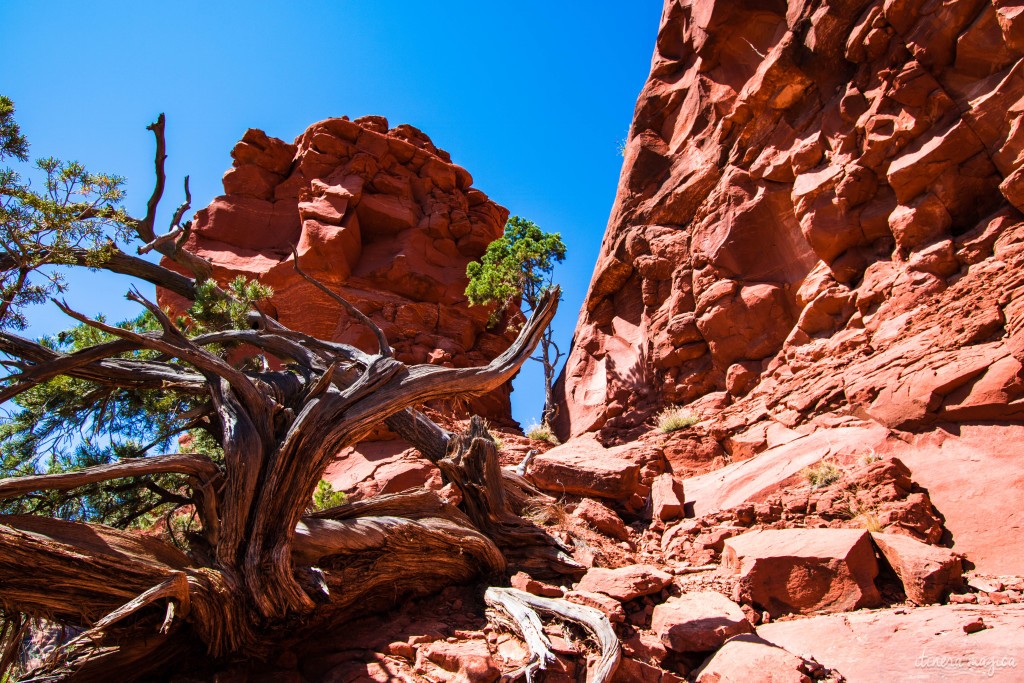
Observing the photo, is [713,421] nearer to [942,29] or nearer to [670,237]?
[670,237]

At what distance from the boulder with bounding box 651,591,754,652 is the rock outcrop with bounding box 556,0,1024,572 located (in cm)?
285

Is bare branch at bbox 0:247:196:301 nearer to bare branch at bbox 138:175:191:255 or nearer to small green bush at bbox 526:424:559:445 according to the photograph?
bare branch at bbox 138:175:191:255

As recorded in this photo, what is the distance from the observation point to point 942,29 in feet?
35.6

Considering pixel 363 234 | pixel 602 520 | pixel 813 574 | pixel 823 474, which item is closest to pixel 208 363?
pixel 602 520

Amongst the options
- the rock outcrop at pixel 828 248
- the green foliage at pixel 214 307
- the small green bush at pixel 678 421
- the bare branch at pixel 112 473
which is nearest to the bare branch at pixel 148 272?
the green foliage at pixel 214 307

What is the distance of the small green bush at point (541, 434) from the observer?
16.3 metres

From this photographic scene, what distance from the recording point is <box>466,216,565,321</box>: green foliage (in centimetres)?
2030

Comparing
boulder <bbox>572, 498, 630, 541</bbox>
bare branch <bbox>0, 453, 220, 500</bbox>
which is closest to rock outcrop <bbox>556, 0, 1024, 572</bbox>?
boulder <bbox>572, 498, 630, 541</bbox>

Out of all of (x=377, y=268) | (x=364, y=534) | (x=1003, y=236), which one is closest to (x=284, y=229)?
(x=377, y=268)

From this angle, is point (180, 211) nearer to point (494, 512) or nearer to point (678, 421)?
point (494, 512)

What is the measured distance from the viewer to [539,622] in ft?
16.6

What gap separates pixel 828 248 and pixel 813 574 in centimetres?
870

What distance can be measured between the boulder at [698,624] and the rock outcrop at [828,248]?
2848 mm

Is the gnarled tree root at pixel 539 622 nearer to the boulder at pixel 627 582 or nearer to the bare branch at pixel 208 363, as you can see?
the boulder at pixel 627 582
